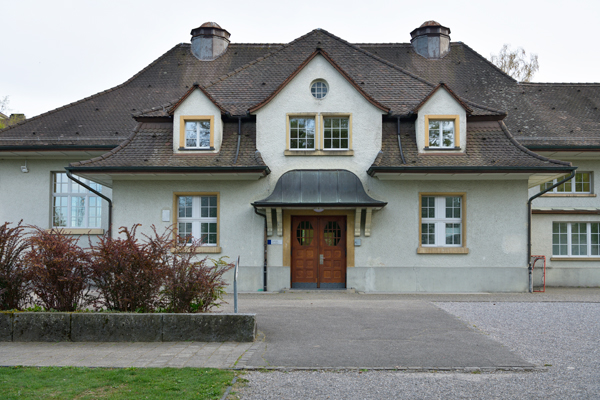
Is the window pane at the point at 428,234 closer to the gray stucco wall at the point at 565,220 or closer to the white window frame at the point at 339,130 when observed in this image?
the white window frame at the point at 339,130

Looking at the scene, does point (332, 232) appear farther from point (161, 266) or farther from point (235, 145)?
point (161, 266)

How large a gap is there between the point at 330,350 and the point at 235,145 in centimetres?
979

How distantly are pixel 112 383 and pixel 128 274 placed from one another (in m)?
2.96

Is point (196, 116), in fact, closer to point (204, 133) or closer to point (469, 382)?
point (204, 133)

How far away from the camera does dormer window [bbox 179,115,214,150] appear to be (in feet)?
54.7

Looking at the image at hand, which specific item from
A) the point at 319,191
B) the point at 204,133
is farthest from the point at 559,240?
the point at 204,133

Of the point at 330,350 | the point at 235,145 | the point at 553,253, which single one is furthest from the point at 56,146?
the point at 553,253

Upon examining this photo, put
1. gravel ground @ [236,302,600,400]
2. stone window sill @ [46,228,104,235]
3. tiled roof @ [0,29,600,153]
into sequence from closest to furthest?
gravel ground @ [236,302,600,400] < tiled roof @ [0,29,600,153] < stone window sill @ [46,228,104,235]

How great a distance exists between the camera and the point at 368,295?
51.4 feet

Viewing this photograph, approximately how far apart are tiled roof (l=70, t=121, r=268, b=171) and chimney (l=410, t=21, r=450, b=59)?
9821 mm

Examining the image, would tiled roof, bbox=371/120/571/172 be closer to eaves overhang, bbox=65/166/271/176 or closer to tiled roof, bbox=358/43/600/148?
tiled roof, bbox=358/43/600/148

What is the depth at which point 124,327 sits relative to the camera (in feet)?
28.0

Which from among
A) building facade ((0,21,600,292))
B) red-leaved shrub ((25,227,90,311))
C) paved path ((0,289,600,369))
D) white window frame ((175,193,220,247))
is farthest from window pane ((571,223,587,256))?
red-leaved shrub ((25,227,90,311))

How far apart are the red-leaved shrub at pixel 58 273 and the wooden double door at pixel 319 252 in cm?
851
